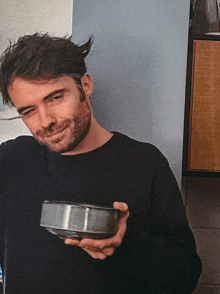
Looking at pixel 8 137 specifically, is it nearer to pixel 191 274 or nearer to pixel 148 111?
pixel 148 111

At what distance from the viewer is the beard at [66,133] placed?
713 mm

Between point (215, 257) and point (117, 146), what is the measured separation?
801 mm

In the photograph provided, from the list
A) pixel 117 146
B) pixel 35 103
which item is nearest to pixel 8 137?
pixel 35 103

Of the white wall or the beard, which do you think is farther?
the white wall

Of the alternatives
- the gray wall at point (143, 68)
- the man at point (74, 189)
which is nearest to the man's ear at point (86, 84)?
the man at point (74, 189)

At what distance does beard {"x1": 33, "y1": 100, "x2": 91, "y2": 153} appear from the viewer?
71cm

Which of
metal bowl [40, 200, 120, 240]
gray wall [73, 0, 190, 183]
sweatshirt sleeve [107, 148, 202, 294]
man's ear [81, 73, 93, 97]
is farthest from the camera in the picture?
gray wall [73, 0, 190, 183]

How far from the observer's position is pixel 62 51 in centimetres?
75

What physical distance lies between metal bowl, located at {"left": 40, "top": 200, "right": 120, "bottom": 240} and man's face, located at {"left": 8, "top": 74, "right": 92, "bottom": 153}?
228 millimetres

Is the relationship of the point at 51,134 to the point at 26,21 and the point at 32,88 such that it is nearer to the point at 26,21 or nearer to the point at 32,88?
the point at 32,88

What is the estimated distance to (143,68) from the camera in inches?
35.5

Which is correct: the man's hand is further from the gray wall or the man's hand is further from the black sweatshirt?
the gray wall

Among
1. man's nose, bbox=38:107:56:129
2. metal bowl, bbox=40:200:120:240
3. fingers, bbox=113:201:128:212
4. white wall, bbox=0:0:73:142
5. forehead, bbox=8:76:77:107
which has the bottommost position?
metal bowl, bbox=40:200:120:240

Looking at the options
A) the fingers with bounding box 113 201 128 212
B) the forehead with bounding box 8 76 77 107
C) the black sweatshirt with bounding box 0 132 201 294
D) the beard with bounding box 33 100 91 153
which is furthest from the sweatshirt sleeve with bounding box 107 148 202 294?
the forehead with bounding box 8 76 77 107
